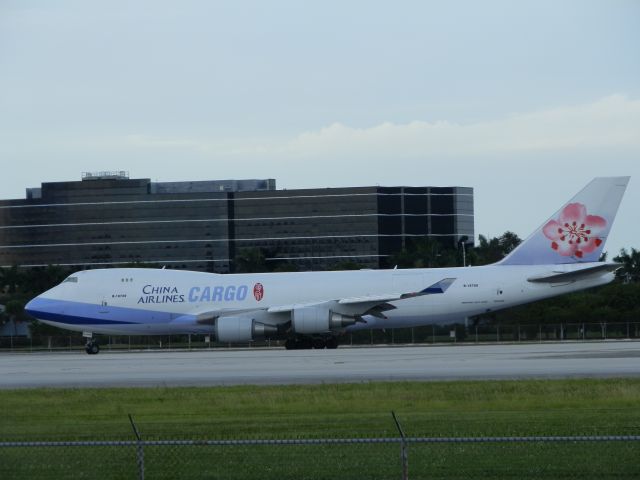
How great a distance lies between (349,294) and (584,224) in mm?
11043

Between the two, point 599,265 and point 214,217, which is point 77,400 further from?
point 214,217

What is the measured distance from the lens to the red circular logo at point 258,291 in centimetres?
5547

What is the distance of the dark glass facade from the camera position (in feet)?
477

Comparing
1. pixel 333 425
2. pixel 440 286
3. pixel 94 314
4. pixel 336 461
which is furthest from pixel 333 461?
pixel 94 314

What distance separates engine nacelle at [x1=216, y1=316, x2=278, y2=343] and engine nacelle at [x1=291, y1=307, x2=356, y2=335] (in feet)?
5.45

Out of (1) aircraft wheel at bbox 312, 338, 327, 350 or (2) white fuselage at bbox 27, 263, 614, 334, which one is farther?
(1) aircraft wheel at bbox 312, 338, 327, 350

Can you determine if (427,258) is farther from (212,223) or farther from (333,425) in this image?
(333,425)

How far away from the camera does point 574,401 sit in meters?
23.5

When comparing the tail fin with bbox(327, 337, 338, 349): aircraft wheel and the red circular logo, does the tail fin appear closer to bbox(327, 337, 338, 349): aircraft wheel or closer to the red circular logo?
bbox(327, 337, 338, 349): aircraft wheel

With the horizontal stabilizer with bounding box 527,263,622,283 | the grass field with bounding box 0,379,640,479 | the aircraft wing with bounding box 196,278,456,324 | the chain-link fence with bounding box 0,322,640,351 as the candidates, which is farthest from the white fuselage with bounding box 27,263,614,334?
the grass field with bounding box 0,379,640,479

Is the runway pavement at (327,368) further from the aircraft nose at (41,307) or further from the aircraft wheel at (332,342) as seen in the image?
the aircraft nose at (41,307)

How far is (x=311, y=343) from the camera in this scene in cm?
5531

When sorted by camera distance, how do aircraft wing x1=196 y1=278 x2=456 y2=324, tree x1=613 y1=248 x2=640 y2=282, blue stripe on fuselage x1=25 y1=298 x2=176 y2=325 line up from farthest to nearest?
tree x1=613 y1=248 x2=640 y2=282 → blue stripe on fuselage x1=25 y1=298 x2=176 y2=325 → aircraft wing x1=196 y1=278 x2=456 y2=324

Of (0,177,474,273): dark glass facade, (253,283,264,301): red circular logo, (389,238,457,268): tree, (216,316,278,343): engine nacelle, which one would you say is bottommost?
(216,316,278,343): engine nacelle
